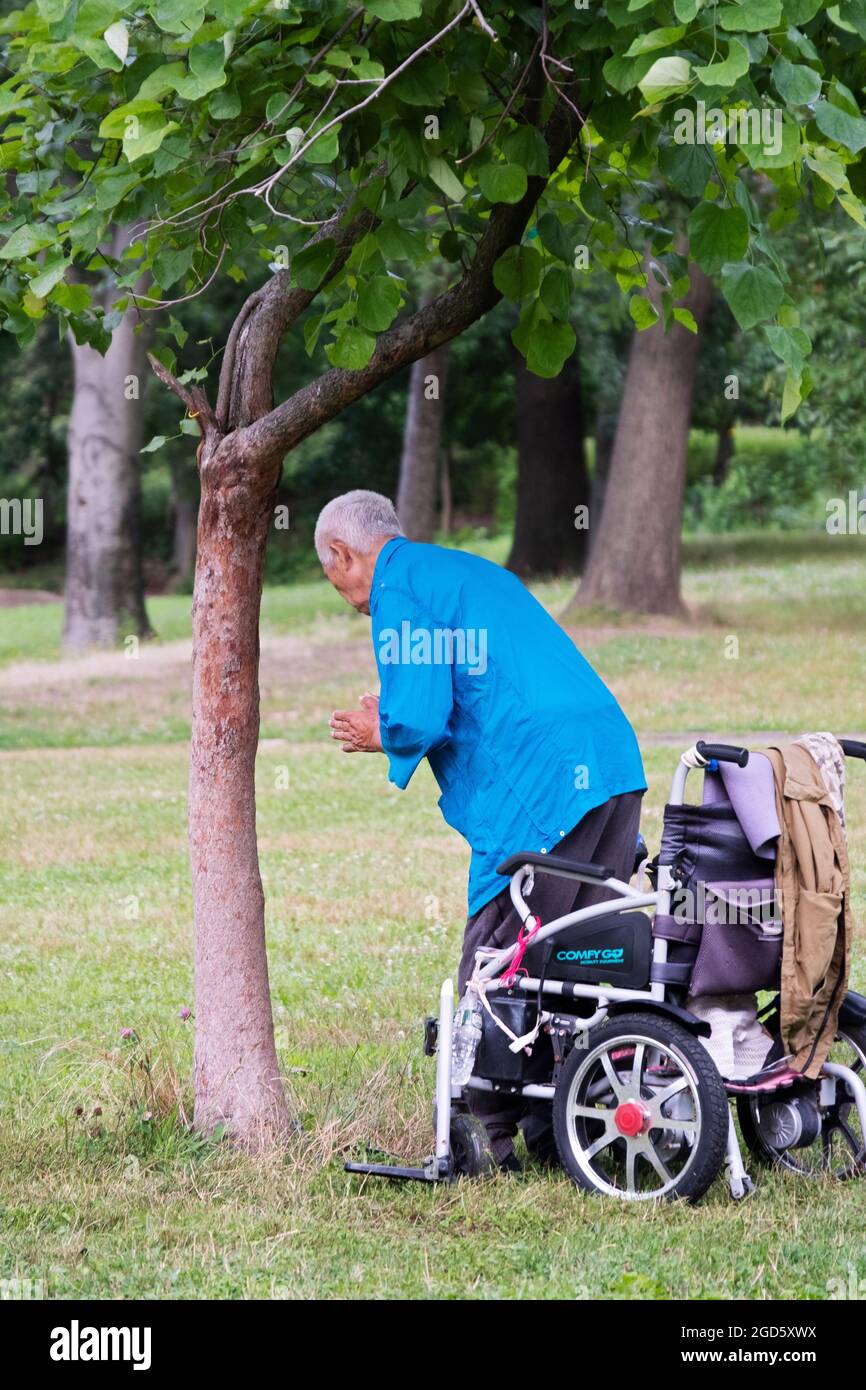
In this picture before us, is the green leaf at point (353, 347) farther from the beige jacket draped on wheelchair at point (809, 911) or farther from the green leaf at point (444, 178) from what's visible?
the beige jacket draped on wheelchair at point (809, 911)

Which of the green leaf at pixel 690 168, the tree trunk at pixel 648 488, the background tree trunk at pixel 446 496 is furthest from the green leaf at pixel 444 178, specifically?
the background tree trunk at pixel 446 496

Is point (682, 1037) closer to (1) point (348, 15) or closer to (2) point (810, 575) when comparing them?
(1) point (348, 15)

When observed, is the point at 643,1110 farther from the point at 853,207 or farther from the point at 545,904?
the point at 853,207

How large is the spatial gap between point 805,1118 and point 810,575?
22.2 meters

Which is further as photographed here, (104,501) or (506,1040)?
(104,501)

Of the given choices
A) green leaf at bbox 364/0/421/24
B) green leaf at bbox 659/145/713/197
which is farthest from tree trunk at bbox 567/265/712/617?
green leaf at bbox 364/0/421/24

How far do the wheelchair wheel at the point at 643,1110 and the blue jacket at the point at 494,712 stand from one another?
1.83 ft

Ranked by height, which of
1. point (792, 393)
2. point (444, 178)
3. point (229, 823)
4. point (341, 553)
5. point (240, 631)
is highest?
point (444, 178)

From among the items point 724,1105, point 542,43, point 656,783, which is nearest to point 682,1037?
point 724,1105

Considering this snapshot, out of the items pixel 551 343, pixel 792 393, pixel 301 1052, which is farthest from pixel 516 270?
pixel 301 1052

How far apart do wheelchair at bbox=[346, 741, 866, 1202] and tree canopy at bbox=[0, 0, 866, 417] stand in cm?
138

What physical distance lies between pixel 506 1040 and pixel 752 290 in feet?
6.76

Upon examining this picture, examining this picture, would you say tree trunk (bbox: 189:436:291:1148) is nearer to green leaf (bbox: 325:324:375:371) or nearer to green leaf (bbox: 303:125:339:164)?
green leaf (bbox: 325:324:375:371)

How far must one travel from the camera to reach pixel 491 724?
4719 mm
